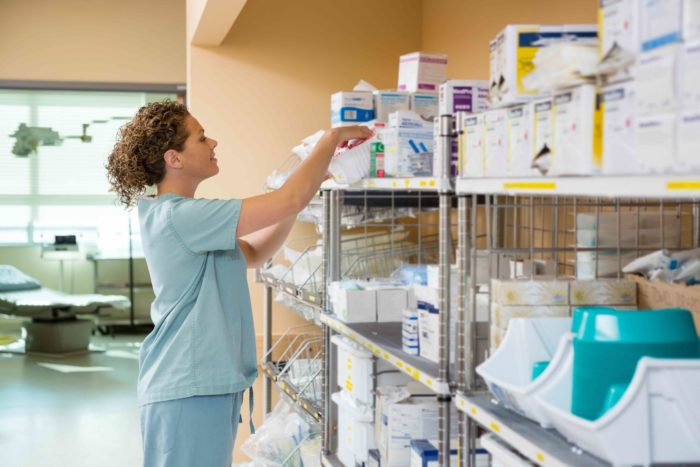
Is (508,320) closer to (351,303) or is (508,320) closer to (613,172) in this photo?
(613,172)

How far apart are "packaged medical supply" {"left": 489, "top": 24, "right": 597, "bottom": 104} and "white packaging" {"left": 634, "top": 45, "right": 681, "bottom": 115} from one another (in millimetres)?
436

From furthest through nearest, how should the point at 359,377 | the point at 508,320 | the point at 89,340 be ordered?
1. the point at 89,340
2. the point at 359,377
3. the point at 508,320

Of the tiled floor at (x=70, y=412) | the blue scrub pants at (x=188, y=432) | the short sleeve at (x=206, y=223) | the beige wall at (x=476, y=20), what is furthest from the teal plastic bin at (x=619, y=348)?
the tiled floor at (x=70, y=412)

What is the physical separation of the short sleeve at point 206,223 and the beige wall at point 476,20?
66.1 inches

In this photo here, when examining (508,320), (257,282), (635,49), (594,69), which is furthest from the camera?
(257,282)

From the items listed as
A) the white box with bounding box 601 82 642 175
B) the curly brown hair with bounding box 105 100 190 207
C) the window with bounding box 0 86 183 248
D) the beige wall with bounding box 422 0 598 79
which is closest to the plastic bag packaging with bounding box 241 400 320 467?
the curly brown hair with bounding box 105 100 190 207

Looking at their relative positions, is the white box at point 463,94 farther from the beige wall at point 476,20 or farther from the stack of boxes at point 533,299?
the beige wall at point 476,20

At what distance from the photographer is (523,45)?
181 centimetres

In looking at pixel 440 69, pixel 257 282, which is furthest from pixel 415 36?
pixel 440 69

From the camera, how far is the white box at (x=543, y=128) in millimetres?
1644

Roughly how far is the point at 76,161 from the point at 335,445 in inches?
249

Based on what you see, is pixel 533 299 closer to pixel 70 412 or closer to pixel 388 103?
pixel 388 103

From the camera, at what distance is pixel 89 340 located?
29.7 feet

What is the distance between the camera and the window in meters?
8.84
